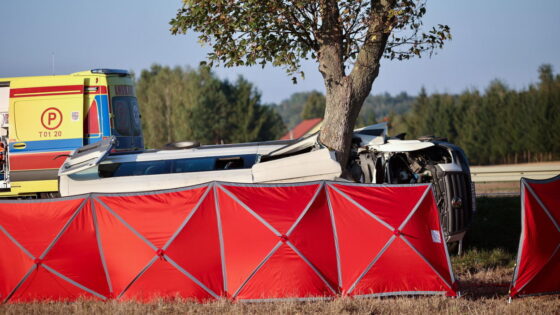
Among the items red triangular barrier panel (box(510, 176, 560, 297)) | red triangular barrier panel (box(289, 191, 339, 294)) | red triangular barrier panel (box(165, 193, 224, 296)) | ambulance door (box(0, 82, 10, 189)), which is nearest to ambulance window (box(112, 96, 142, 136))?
ambulance door (box(0, 82, 10, 189))

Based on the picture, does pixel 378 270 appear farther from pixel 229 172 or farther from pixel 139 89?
pixel 139 89

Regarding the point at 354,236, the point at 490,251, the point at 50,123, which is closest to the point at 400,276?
the point at 354,236

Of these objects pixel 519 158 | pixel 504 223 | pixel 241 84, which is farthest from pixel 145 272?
pixel 241 84

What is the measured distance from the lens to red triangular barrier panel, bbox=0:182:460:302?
923 cm

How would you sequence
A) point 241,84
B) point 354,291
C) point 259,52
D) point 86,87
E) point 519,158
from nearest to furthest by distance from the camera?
point 354,291
point 259,52
point 86,87
point 519,158
point 241,84

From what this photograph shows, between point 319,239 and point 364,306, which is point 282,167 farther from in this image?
point 364,306

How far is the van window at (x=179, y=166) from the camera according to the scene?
39.9 feet

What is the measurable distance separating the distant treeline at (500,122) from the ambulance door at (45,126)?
33.9 meters

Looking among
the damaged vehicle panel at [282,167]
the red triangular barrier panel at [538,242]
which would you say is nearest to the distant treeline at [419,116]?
the damaged vehicle panel at [282,167]

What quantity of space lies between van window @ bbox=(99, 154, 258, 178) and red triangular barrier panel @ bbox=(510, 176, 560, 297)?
4.75 meters

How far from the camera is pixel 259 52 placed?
13883 mm

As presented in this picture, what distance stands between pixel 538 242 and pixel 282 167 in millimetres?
4139

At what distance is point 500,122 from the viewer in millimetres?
46500

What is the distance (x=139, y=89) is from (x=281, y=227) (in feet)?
206
